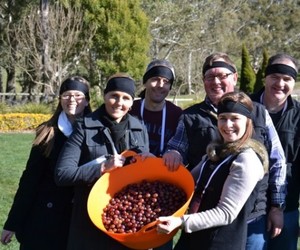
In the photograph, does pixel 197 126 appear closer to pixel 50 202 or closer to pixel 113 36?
pixel 50 202

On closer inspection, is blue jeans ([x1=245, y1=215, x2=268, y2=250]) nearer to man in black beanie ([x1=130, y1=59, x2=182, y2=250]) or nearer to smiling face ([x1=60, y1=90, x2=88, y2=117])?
man in black beanie ([x1=130, y1=59, x2=182, y2=250])

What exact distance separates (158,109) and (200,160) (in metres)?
0.83

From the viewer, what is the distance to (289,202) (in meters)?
3.66

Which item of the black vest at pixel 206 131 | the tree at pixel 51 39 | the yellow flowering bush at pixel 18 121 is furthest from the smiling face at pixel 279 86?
the tree at pixel 51 39

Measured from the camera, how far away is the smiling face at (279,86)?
3.60m

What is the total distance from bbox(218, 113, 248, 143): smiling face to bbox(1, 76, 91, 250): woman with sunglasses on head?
3.71 ft

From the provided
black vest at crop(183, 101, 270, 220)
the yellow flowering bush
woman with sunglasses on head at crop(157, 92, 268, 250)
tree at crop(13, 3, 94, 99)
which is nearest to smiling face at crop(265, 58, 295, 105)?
black vest at crop(183, 101, 270, 220)

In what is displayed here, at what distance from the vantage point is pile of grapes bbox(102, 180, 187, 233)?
2902 mm

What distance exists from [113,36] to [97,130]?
22.9 metres

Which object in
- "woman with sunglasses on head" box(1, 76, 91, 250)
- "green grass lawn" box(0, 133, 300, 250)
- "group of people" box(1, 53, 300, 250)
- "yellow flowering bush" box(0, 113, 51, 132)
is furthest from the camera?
"yellow flowering bush" box(0, 113, 51, 132)

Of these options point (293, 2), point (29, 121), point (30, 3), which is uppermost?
point (293, 2)

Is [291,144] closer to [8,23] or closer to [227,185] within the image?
[227,185]

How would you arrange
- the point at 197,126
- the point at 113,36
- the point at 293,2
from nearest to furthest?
the point at 197,126 → the point at 113,36 → the point at 293,2

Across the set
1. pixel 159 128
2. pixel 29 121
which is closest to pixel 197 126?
pixel 159 128
